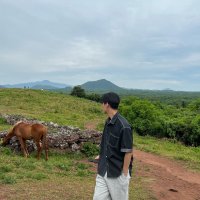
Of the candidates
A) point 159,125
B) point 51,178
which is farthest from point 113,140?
point 159,125

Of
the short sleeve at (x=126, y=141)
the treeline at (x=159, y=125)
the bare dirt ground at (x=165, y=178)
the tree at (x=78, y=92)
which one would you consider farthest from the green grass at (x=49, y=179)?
the tree at (x=78, y=92)

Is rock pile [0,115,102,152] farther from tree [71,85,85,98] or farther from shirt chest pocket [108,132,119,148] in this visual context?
tree [71,85,85,98]

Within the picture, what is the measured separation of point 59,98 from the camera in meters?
47.5

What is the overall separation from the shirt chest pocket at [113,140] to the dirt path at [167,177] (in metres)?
5.31

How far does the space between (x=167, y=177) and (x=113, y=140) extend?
26.3 feet

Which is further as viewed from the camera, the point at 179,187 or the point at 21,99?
the point at 21,99

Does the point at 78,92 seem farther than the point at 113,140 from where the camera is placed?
Yes

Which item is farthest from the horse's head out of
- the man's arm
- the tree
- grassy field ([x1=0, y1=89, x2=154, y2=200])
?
the tree

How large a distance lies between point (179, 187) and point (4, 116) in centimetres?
1303

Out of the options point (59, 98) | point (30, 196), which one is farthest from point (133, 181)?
point (59, 98)

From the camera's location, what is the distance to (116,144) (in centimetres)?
563

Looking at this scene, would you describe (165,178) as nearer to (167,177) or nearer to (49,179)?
(167,177)

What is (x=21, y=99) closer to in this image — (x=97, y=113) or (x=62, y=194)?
(x=97, y=113)

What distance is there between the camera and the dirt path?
11.1 metres
